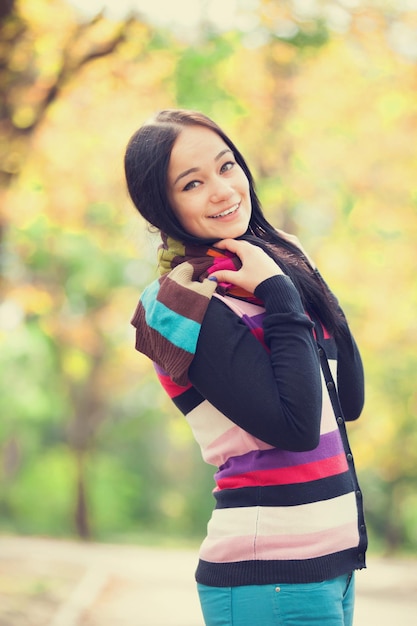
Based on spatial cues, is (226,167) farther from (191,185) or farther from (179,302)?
(179,302)

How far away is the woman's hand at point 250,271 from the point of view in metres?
1.62

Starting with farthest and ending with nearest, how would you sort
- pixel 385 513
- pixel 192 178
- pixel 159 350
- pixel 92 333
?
pixel 385 513 → pixel 92 333 → pixel 192 178 → pixel 159 350

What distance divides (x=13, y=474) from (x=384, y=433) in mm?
10185

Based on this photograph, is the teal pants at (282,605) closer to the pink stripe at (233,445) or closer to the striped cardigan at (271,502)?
the striped cardigan at (271,502)

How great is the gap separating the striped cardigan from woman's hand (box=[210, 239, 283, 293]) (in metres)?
0.03

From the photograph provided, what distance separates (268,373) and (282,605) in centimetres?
44

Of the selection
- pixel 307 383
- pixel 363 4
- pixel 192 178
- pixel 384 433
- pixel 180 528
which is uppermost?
pixel 363 4

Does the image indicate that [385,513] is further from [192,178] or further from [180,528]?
[192,178]

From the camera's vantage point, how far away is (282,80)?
30.3 feet

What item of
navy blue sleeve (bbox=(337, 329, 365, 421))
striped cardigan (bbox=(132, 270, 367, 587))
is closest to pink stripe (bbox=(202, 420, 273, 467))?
striped cardigan (bbox=(132, 270, 367, 587))

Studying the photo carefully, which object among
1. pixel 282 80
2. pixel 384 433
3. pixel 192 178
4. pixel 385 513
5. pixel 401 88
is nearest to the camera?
pixel 192 178

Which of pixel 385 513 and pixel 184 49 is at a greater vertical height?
pixel 184 49

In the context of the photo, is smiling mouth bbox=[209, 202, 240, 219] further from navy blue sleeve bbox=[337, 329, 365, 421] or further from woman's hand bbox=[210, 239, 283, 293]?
navy blue sleeve bbox=[337, 329, 365, 421]

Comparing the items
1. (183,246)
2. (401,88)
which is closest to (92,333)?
(401,88)
